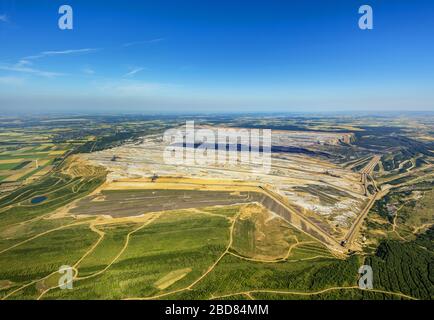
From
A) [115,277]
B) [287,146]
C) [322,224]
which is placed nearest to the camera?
[115,277]

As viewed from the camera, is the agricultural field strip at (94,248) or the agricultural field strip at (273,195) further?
the agricultural field strip at (273,195)

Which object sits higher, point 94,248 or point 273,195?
point 273,195

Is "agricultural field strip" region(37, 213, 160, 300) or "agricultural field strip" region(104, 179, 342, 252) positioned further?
"agricultural field strip" region(104, 179, 342, 252)

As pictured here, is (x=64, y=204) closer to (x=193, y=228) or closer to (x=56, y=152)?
(x=193, y=228)

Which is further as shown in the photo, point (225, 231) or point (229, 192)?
point (229, 192)

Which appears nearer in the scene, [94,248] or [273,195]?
[94,248]
